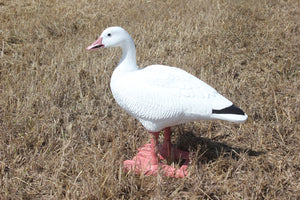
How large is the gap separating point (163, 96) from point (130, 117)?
0.94 metres

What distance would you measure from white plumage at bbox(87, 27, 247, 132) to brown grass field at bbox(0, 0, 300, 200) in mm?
450

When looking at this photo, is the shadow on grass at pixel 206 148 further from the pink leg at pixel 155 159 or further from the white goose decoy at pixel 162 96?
the white goose decoy at pixel 162 96

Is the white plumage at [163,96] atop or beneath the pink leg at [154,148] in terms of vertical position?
atop

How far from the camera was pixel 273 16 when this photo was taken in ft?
17.0

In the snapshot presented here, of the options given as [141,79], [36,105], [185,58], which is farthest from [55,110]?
[185,58]

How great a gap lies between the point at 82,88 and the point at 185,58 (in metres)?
1.42

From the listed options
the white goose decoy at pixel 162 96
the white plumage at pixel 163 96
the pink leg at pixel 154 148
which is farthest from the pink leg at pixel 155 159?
the white plumage at pixel 163 96

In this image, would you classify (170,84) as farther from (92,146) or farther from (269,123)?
(269,123)

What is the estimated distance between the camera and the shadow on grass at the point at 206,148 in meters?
2.66

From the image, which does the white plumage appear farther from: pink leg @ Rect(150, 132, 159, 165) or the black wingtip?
pink leg @ Rect(150, 132, 159, 165)

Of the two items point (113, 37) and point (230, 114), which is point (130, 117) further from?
point (230, 114)

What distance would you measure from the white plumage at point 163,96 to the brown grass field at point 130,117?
0.45 m

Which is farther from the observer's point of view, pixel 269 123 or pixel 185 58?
pixel 185 58

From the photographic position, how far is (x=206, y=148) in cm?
273
